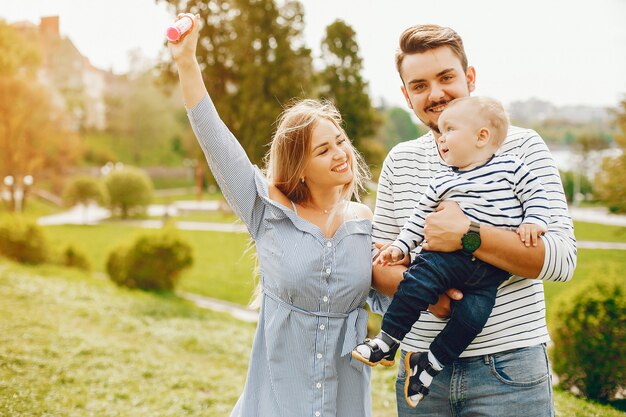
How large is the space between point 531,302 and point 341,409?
834mm

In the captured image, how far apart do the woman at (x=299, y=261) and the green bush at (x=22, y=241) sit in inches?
513

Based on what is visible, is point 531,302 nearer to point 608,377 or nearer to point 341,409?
point 341,409

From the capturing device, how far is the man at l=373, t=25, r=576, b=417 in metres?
1.72

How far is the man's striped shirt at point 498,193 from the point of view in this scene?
1.73m

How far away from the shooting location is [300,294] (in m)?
2.07

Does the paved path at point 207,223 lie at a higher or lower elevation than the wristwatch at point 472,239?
lower

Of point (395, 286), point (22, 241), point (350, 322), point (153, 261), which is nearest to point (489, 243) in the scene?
point (395, 286)

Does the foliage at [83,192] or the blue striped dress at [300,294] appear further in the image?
the foliage at [83,192]

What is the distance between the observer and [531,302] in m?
1.82

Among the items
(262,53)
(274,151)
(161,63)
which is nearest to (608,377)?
(274,151)

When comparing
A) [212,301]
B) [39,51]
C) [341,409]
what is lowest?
[212,301]

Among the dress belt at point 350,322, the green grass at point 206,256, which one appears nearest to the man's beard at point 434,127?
the dress belt at point 350,322

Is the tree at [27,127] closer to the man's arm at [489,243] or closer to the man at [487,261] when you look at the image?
the man at [487,261]

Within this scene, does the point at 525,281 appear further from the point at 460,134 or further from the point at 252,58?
the point at 252,58
